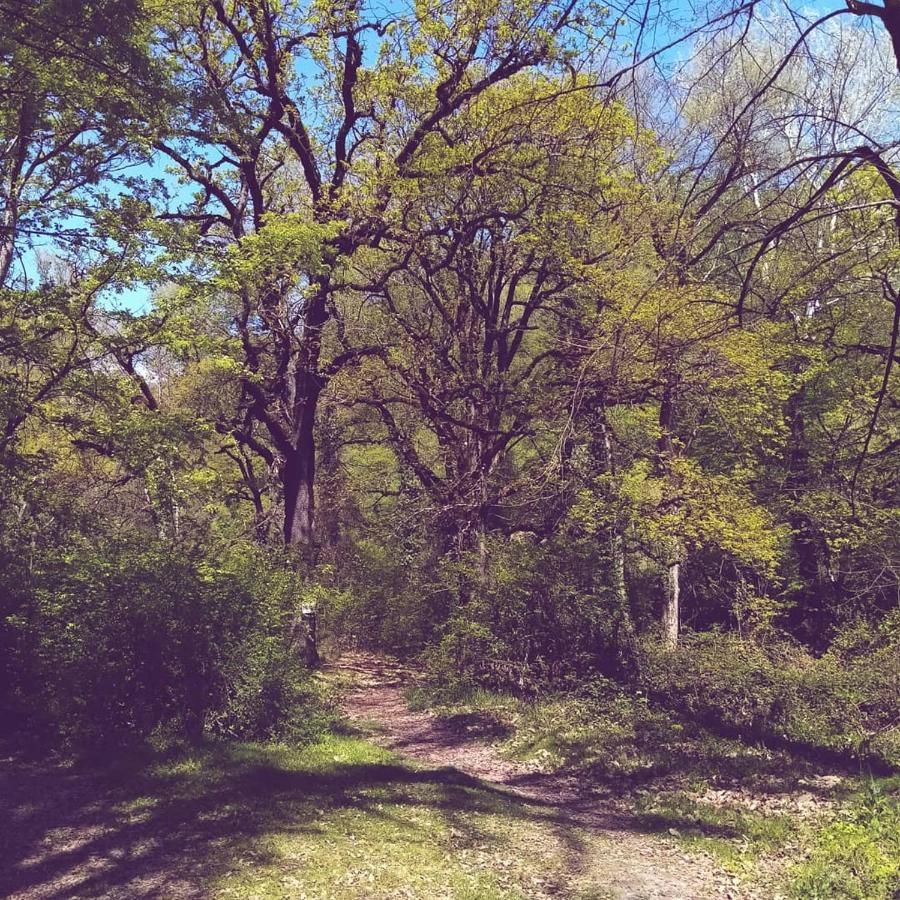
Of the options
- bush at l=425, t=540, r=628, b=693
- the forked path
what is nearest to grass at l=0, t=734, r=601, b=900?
the forked path

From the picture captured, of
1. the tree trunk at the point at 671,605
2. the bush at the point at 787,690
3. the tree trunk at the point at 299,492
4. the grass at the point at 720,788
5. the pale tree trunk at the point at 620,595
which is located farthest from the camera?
the tree trunk at the point at 299,492

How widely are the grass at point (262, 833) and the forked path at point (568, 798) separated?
39cm

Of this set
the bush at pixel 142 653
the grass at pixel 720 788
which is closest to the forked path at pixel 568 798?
the grass at pixel 720 788

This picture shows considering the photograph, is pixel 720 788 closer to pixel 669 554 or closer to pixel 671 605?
pixel 669 554

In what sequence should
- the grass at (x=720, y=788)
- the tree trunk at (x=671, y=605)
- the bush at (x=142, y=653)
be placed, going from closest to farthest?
the grass at (x=720, y=788) < the bush at (x=142, y=653) < the tree trunk at (x=671, y=605)

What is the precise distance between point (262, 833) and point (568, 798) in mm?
3978

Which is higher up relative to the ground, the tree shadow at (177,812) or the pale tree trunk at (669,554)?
the pale tree trunk at (669,554)

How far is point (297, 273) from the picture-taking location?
13531 millimetres

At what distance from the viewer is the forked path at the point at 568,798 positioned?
19.4ft

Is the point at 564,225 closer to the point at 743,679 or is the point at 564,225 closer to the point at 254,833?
the point at 743,679

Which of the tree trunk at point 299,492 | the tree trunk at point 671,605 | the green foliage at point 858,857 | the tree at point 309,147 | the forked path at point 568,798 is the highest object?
the tree at point 309,147

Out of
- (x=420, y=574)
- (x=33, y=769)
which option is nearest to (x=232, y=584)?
(x=33, y=769)

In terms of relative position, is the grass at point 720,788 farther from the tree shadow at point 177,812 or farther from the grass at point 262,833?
the tree shadow at point 177,812

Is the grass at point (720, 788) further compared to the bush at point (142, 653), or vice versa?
the bush at point (142, 653)
